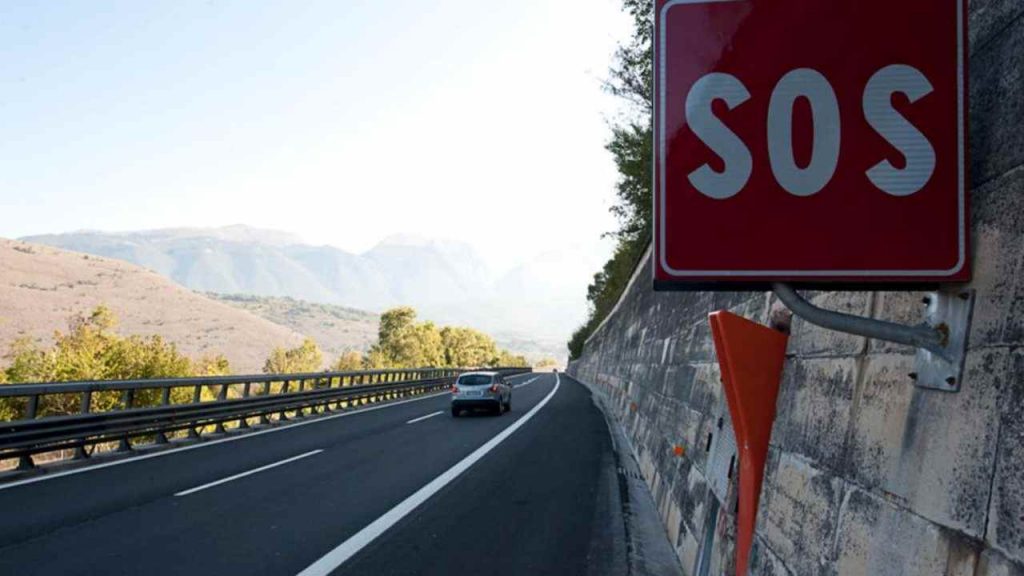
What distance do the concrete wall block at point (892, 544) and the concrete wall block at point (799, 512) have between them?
129 millimetres

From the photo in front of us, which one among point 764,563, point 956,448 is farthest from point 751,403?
point 956,448

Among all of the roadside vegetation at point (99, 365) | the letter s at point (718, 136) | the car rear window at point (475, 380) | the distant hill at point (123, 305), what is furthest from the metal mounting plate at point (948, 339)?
the distant hill at point (123, 305)

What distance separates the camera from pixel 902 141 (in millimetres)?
2469

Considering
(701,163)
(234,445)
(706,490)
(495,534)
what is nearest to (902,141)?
(701,163)

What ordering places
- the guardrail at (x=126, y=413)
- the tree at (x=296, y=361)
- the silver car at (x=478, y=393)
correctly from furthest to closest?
the tree at (x=296, y=361)
the silver car at (x=478, y=393)
the guardrail at (x=126, y=413)

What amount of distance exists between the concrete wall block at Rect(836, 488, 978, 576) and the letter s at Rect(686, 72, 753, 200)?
1325mm

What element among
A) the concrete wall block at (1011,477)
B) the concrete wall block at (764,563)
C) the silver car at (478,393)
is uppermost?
the concrete wall block at (1011,477)

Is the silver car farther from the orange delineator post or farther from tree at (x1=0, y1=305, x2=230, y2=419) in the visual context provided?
the orange delineator post

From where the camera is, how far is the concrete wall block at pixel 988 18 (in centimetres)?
252

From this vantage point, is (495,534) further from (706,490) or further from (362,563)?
(706,490)

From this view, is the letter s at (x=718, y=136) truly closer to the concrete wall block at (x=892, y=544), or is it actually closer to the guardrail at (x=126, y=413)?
the concrete wall block at (x=892, y=544)

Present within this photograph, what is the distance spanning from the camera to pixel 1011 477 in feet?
6.65

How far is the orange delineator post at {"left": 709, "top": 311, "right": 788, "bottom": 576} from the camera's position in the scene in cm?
387

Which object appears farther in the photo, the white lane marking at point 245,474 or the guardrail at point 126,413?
the guardrail at point 126,413
